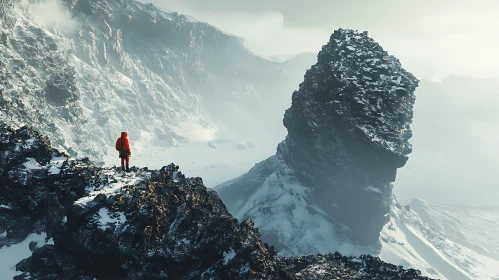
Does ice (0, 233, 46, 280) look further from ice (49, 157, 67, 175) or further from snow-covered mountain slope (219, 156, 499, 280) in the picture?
snow-covered mountain slope (219, 156, 499, 280)

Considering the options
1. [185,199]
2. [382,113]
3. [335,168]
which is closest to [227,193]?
[335,168]

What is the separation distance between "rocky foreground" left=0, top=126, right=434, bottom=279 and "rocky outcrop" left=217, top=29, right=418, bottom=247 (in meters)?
73.0

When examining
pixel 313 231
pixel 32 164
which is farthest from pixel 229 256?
pixel 313 231

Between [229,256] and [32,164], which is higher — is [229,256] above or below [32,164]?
below

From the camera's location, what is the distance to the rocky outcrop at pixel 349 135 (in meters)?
103

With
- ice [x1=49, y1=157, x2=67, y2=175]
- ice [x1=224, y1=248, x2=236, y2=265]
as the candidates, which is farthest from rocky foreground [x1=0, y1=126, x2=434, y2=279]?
ice [x1=224, y1=248, x2=236, y2=265]

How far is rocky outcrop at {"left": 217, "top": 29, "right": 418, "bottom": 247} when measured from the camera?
336ft

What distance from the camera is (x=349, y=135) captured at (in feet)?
352

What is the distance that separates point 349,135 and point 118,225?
91.7m

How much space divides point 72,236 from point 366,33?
375 ft

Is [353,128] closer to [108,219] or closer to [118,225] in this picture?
[118,225]

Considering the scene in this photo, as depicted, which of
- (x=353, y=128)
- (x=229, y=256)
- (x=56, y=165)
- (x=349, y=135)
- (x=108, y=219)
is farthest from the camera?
(x=349, y=135)

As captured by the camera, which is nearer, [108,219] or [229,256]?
[108,219]

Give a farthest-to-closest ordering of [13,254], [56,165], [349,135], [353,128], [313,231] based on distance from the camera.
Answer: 1. [313,231]
2. [349,135]
3. [353,128]
4. [56,165]
5. [13,254]
